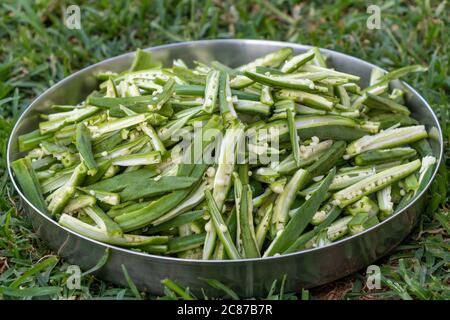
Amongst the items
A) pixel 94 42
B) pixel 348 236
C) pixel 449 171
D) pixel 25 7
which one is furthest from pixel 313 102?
pixel 25 7

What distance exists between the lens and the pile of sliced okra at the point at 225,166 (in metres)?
2.15

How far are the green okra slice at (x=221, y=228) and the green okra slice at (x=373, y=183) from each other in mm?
382

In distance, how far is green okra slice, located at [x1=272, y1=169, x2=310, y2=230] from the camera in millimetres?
2168

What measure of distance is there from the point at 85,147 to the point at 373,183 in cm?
93

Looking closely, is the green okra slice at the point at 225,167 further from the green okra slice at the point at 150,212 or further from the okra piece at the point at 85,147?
the okra piece at the point at 85,147

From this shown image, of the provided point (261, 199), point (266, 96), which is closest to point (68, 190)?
point (261, 199)

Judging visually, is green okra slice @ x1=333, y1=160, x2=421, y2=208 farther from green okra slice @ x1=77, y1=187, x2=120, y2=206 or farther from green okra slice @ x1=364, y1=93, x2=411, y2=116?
green okra slice @ x1=77, y1=187, x2=120, y2=206

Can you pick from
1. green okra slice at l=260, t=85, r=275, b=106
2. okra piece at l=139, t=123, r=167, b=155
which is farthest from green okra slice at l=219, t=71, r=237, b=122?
okra piece at l=139, t=123, r=167, b=155

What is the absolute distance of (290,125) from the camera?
224 cm

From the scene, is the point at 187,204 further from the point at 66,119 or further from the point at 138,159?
the point at 66,119
